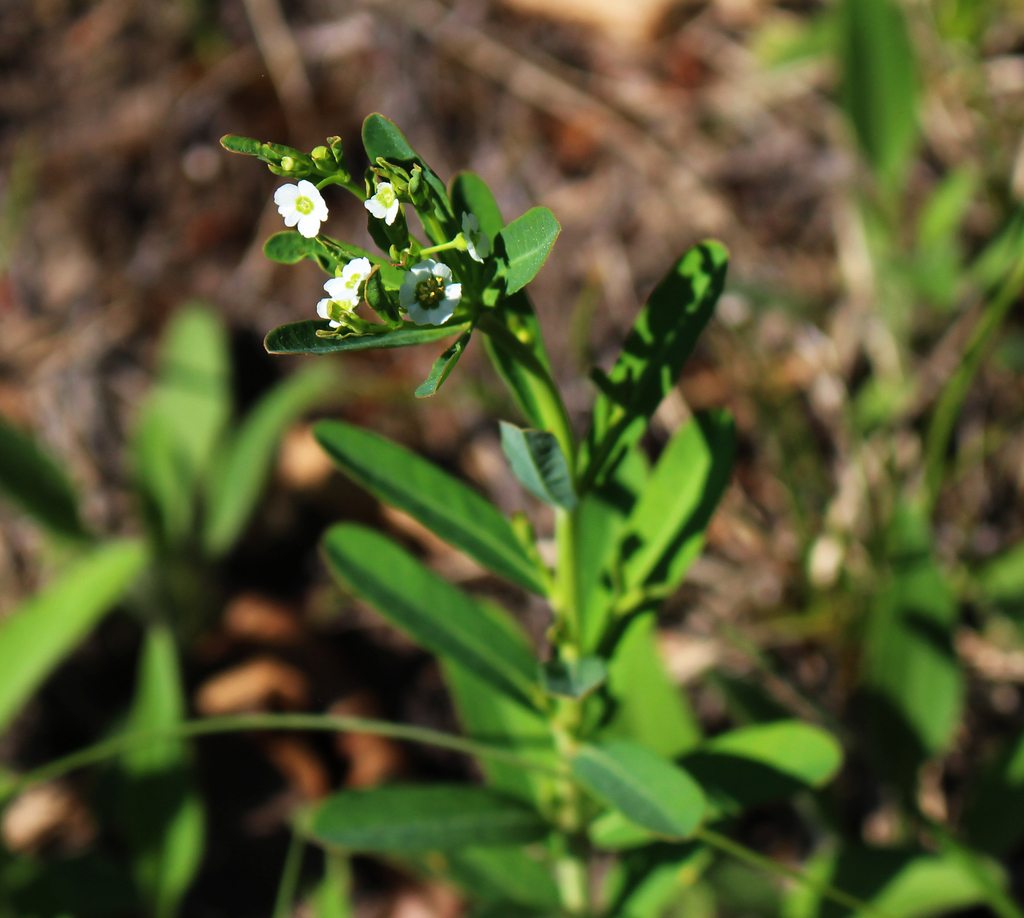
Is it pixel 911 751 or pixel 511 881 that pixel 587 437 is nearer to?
pixel 511 881

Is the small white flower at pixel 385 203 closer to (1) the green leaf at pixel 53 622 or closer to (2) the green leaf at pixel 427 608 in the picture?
(2) the green leaf at pixel 427 608

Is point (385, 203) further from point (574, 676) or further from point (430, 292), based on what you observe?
point (574, 676)

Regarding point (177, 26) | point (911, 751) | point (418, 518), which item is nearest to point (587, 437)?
point (418, 518)

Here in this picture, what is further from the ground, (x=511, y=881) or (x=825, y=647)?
(x=511, y=881)

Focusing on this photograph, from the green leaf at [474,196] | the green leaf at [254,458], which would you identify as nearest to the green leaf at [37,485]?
the green leaf at [254,458]

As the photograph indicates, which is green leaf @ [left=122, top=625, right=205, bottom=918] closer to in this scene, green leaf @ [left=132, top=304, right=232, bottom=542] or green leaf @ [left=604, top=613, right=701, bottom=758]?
green leaf @ [left=132, top=304, right=232, bottom=542]

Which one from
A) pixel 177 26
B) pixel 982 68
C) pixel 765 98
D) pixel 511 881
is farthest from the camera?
pixel 177 26
